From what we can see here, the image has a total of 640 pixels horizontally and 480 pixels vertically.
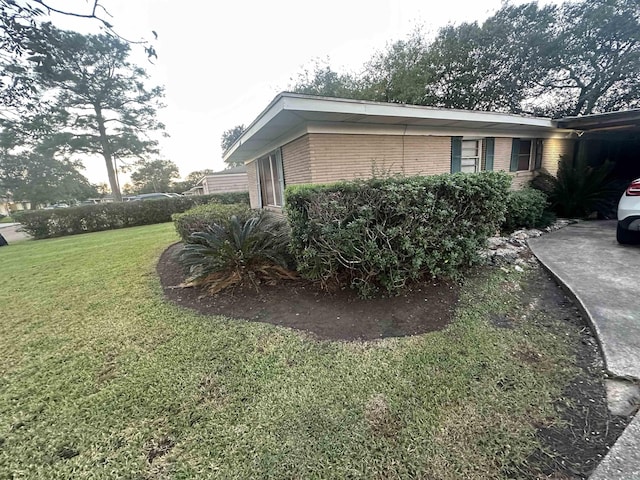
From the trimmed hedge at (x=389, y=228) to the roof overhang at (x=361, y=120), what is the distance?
5.94 ft

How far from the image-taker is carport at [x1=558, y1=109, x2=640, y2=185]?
29.2ft

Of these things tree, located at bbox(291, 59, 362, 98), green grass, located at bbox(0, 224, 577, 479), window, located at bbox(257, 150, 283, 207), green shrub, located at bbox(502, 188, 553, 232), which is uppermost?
tree, located at bbox(291, 59, 362, 98)

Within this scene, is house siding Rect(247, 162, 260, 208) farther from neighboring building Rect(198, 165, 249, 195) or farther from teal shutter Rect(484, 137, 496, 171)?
neighboring building Rect(198, 165, 249, 195)

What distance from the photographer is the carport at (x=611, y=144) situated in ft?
29.2

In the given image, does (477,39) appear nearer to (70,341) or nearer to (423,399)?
(423,399)

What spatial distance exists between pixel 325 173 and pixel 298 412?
485 cm

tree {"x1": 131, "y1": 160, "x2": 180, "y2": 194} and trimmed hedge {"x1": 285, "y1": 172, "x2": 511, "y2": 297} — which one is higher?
tree {"x1": 131, "y1": 160, "x2": 180, "y2": 194}

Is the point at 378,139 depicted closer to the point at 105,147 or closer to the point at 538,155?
the point at 538,155

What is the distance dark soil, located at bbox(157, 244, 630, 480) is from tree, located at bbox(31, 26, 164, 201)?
19805 mm

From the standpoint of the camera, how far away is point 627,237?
16.7ft

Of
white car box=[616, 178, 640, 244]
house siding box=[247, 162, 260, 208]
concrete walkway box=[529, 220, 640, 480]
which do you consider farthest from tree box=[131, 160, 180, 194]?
white car box=[616, 178, 640, 244]

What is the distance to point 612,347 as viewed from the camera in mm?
2316

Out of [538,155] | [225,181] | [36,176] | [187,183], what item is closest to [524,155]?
[538,155]

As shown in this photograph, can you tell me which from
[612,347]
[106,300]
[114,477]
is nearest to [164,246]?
[106,300]
